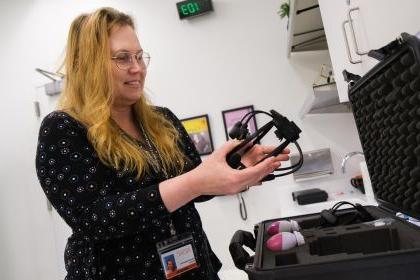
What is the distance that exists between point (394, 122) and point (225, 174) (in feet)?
0.88

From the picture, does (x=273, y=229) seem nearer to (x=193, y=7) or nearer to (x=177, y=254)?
(x=177, y=254)

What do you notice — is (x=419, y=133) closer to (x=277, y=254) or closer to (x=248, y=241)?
(x=277, y=254)

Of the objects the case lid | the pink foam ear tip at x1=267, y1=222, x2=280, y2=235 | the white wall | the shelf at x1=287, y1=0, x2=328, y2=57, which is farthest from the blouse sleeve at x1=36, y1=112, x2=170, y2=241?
the white wall

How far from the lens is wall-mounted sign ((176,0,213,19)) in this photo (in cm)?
249

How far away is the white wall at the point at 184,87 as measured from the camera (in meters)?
2.39

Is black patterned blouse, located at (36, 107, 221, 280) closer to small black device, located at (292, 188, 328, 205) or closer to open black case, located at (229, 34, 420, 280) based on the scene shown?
open black case, located at (229, 34, 420, 280)

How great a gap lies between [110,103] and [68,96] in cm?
11

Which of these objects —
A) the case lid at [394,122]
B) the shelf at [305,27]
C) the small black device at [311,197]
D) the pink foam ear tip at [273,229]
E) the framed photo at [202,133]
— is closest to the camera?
the case lid at [394,122]

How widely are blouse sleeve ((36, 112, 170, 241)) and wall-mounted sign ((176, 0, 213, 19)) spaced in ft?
6.31

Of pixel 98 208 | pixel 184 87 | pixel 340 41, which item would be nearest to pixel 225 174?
pixel 98 208

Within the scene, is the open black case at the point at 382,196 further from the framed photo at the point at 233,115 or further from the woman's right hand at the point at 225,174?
the framed photo at the point at 233,115

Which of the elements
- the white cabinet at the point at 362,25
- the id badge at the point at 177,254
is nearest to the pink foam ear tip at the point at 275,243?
the id badge at the point at 177,254

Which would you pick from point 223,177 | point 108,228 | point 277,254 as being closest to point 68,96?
point 108,228

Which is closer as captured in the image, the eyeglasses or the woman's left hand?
the woman's left hand
